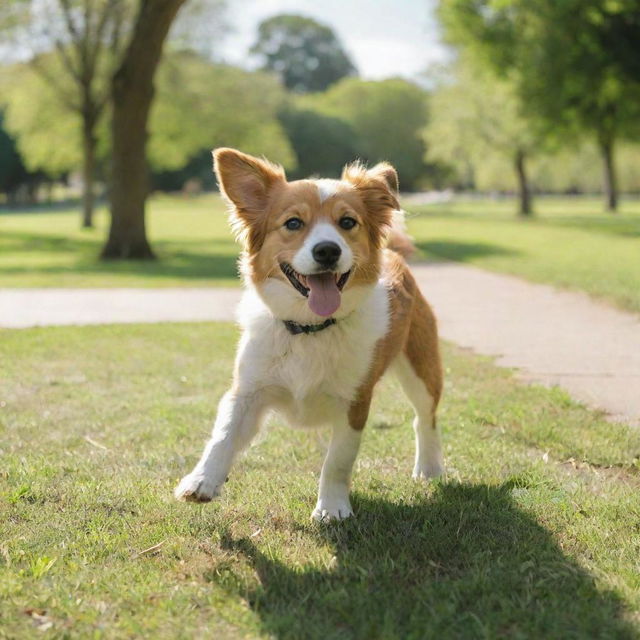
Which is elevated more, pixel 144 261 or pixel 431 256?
pixel 144 261

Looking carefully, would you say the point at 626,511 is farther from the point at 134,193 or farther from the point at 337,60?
the point at 337,60

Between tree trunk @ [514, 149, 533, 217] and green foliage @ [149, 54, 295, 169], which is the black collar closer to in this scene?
green foliage @ [149, 54, 295, 169]

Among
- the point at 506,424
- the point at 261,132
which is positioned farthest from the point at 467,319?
the point at 261,132

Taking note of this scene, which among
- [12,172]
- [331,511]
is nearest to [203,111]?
[12,172]

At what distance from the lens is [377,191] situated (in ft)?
15.3

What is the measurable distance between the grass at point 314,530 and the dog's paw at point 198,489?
0.20 meters

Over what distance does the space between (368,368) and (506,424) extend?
196cm

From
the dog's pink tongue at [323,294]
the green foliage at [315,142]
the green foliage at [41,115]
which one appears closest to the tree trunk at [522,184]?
the green foliage at [41,115]

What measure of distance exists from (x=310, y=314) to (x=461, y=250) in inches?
719

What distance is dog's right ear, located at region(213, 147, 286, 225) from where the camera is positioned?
455 centimetres

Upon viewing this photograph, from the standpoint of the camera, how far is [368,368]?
4.32 meters

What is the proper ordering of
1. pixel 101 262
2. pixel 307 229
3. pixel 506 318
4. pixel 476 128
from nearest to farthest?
1. pixel 307 229
2. pixel 506 318
3. pixel 101 262
4. pixel 476 128

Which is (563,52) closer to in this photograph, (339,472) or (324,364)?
(324,364)

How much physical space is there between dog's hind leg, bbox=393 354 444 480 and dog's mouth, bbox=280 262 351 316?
917mm
